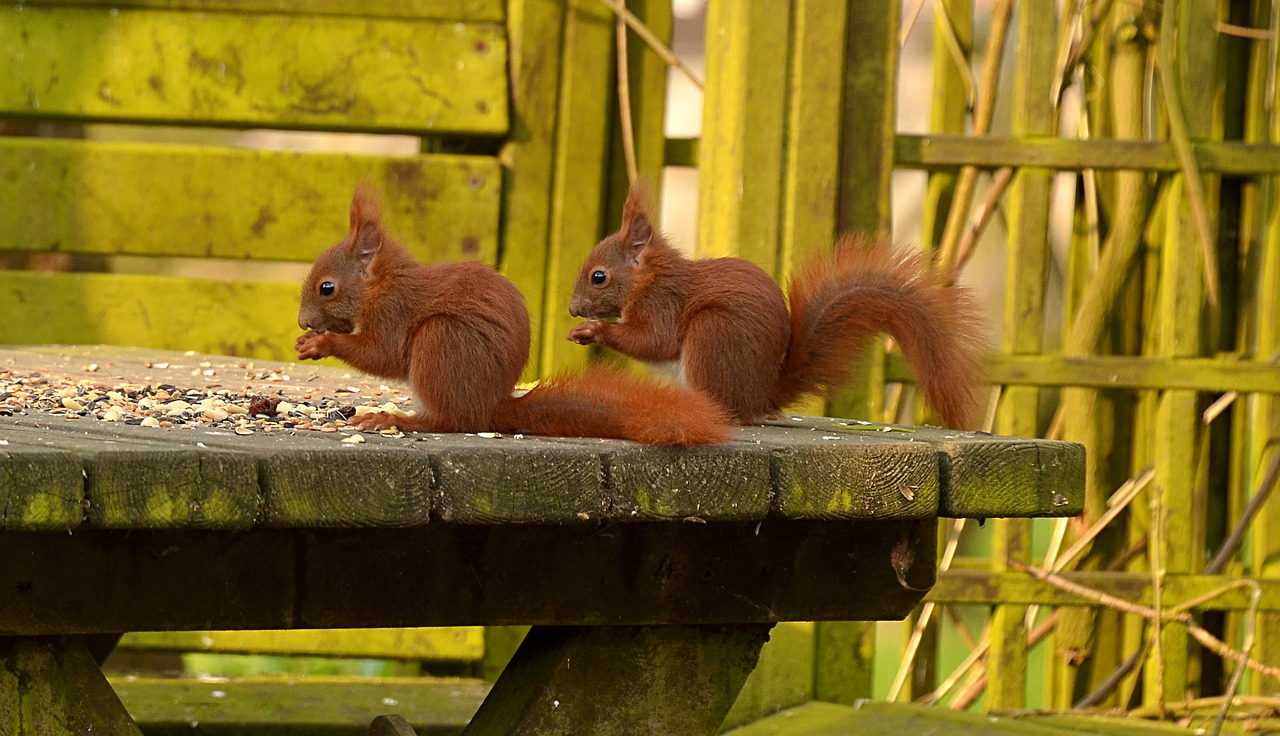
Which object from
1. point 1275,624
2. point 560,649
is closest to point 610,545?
point 560,649

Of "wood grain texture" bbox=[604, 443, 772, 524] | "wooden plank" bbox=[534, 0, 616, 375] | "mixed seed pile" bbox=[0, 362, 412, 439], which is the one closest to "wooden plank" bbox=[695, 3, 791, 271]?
"wooden plank" bbox=[534, 0, 616, 375]

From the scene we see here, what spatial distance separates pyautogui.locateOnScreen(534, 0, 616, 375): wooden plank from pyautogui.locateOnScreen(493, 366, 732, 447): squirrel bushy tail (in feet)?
5.13

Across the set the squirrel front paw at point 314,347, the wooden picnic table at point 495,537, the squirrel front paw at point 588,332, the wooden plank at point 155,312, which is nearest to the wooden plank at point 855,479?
the wooden picnic table at point 495,537

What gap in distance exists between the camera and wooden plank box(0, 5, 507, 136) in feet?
11.7

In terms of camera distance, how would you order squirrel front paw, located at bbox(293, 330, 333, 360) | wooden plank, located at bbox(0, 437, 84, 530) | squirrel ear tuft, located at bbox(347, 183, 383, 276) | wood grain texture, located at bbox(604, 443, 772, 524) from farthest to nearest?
squirrel ear tuft, located at bbox(347, 183, 383, 276), squirrel front paw, located at bbox(293, 330, 333, 360), wood grain texture, located at bbox(604, 443, 772, 524), wooden plank, located at bbox(0, 437, 84, 530)

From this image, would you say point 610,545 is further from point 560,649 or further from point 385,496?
point 385,496

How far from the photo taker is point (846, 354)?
2219mm

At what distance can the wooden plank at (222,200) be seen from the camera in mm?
3580

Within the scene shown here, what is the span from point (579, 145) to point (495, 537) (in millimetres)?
1878

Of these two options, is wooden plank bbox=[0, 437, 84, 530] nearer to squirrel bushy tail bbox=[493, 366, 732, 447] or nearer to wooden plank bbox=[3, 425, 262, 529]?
wooden plank bbox=[3, 425, 262, 529]

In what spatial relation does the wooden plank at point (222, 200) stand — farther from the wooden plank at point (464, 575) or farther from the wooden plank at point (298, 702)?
the wooden plank at point (464, 575)

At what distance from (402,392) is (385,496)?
3.63ft

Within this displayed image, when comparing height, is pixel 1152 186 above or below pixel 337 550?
above

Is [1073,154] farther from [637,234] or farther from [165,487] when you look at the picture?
[165,487]
